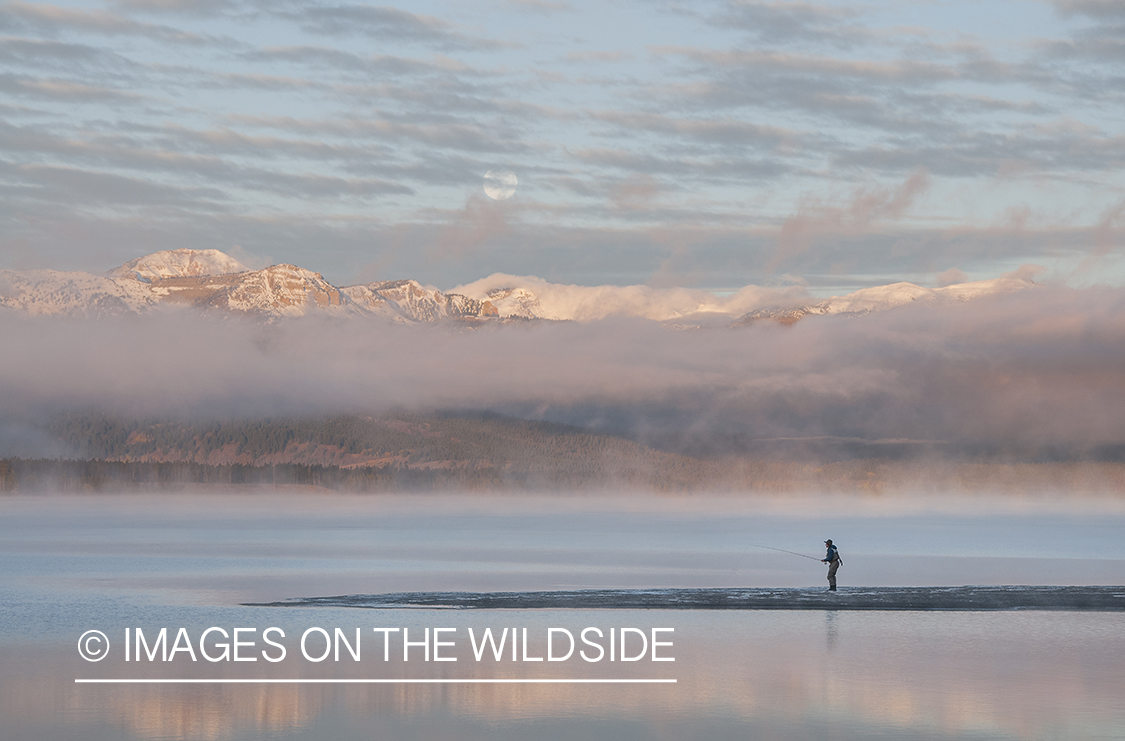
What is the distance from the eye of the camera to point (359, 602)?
54.7 meters

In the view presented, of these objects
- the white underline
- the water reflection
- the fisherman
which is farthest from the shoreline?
the white underline

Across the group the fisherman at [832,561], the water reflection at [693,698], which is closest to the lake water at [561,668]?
the water reflection at [693,698]

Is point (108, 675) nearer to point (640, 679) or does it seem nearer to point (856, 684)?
point (640, 679)

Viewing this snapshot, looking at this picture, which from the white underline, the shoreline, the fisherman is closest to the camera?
the white underline

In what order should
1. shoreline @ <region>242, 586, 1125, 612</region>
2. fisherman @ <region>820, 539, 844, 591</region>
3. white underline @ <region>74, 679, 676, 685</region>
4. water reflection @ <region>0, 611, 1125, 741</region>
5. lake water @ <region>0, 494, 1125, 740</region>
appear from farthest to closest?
fisherman @ <region>820, 539, 844, 591</region> < shoreline @ <region>242, 586, 1125, 612</region> < white underline @ <region>74, 679, 676, 685</region> < lake water @ <region>0, 494, 1125, 740</region> < water reflection @ <region>0, 611, 1125, 741</region>

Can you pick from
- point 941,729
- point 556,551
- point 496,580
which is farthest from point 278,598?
point 556,551

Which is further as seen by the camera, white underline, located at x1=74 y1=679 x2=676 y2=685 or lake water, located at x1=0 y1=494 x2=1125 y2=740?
white underline, located at x1=74 y1=679 x2=676 y2=685

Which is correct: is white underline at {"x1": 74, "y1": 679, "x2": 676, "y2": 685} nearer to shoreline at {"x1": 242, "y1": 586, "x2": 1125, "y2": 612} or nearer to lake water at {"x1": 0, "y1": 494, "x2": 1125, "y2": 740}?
lake water at {"x1": 0, "y1": 494, "x2": 1125, "y2": 740}

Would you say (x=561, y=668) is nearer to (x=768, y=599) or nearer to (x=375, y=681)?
(x=375, y=681)

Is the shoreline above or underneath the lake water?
above

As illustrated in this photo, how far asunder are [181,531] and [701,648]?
136898 millimetres

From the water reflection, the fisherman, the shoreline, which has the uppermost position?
the fisherman

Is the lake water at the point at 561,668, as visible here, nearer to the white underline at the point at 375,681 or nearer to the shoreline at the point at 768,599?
the white underline at the point at 375,681

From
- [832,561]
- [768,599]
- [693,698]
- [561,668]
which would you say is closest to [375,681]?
[561,668]
